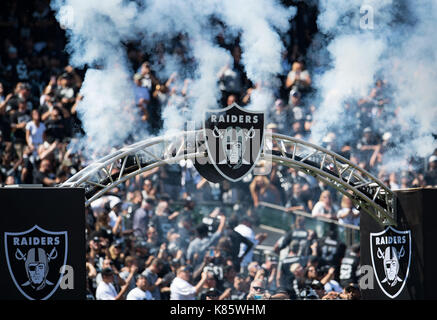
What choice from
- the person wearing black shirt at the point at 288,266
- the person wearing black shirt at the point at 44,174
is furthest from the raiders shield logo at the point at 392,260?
the person wearing black shirt at the point at 44,174

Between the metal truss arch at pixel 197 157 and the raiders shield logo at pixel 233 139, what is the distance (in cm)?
16

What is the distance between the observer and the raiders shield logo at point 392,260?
14266 mm

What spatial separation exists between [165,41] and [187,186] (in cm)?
300

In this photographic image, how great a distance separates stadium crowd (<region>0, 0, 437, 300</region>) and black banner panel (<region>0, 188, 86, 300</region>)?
91.5 inches

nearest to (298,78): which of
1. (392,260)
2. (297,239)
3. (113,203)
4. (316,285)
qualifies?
(297,239)

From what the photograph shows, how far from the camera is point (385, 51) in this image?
61.5 feet

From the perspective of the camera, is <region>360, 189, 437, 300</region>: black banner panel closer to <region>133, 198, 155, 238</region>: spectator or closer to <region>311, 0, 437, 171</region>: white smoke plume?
<region>311, 0, 437, 171</region>: white smoke plume

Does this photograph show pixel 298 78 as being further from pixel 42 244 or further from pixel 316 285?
pixel 42 244

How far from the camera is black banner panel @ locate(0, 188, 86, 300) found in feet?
39.7

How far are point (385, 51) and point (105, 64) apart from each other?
5.90 meters

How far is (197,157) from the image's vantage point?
529 inches

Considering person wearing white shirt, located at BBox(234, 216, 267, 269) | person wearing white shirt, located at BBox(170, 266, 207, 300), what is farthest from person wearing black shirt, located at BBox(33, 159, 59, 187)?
person wearing white shirt, located at BBox(234, 216, 267, 269)

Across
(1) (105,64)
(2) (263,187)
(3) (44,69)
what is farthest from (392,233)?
(3) (44,69)
